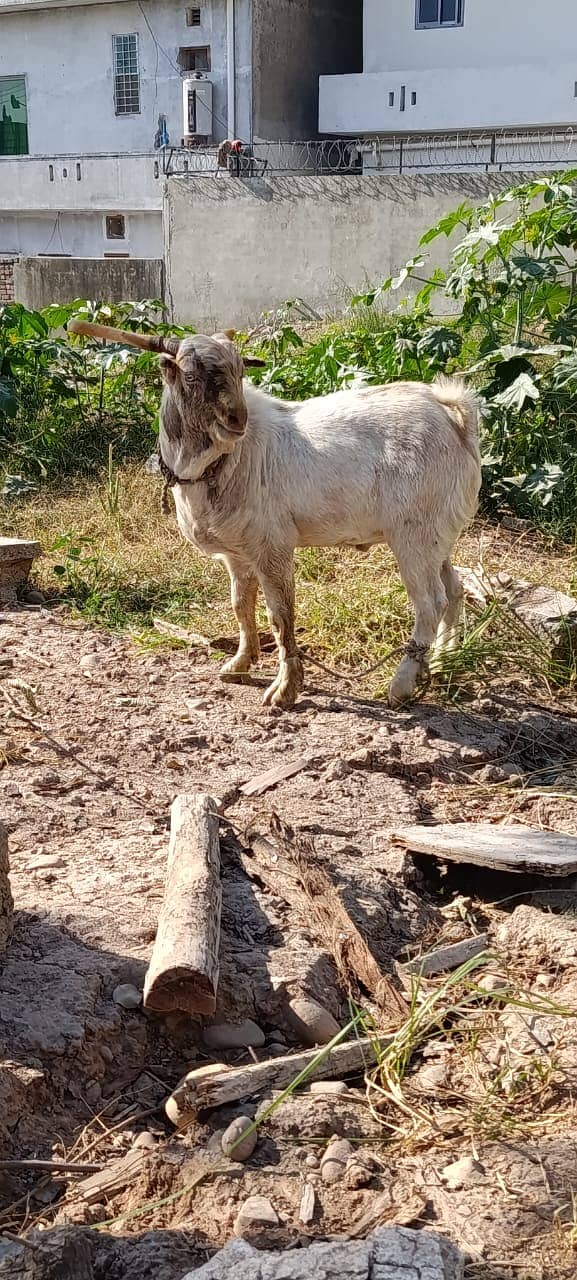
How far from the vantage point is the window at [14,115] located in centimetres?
2594

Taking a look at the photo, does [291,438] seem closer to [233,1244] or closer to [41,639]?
[41,639]

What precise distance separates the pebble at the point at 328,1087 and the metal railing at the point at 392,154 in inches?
788

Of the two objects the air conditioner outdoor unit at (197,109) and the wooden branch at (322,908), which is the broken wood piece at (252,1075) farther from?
the air conditioner outdoor unit at (197,109)

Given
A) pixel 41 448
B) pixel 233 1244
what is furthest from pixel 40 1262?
pixel 41 448

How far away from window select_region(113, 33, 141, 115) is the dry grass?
60.9 feet

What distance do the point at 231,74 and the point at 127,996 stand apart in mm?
22606

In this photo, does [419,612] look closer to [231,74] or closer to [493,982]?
[493,982]

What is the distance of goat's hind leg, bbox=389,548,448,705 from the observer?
5.66 m

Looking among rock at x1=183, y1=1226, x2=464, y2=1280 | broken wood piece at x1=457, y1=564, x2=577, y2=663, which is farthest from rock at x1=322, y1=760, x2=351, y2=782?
rock at x1=183, y1=1226, x2=464, y2=1280

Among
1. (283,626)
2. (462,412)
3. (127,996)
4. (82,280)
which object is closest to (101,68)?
(82,280)

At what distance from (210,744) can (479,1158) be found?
255 cm

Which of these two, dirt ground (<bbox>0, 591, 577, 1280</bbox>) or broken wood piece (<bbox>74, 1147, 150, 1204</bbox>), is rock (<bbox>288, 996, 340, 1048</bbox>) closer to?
dirt ground (<bbox>0, 591, 577, 1280</bbox>)

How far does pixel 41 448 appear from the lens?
378 inches

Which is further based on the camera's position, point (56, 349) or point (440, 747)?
point (56, 349)
